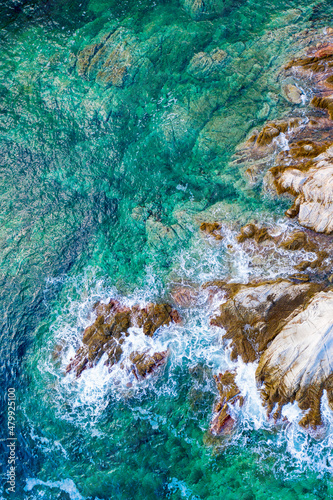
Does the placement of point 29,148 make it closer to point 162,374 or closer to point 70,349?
point 70,349

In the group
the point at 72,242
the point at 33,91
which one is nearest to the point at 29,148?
the point at 33,91

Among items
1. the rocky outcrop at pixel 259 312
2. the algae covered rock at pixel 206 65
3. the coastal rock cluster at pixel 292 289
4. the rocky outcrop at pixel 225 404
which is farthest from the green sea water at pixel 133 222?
the rocky outcrop at pixel 259 312

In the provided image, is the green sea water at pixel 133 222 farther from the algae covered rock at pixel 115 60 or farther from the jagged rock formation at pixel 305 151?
the jagged rock formation at pixel 305 151

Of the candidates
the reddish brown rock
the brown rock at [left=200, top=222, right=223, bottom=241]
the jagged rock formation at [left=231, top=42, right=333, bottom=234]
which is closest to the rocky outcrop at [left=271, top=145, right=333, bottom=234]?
the jagged rock formation at [left=231, top=42, right=333, bottom=234]

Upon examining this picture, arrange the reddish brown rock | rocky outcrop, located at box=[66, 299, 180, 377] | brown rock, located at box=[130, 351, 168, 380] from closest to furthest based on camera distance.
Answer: brown rock, located at box=[130, 351, 168, 380] < rocky outcrop, located at box=[66, 299, 180, 377] < the reddish brown rock

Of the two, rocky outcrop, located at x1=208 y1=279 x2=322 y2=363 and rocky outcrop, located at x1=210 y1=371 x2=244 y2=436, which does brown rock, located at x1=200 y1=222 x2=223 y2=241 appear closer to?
rocky outcrop, located at x1=208 y1=279 x2=322 y2=363

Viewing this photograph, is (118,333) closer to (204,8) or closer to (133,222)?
(133,222)
